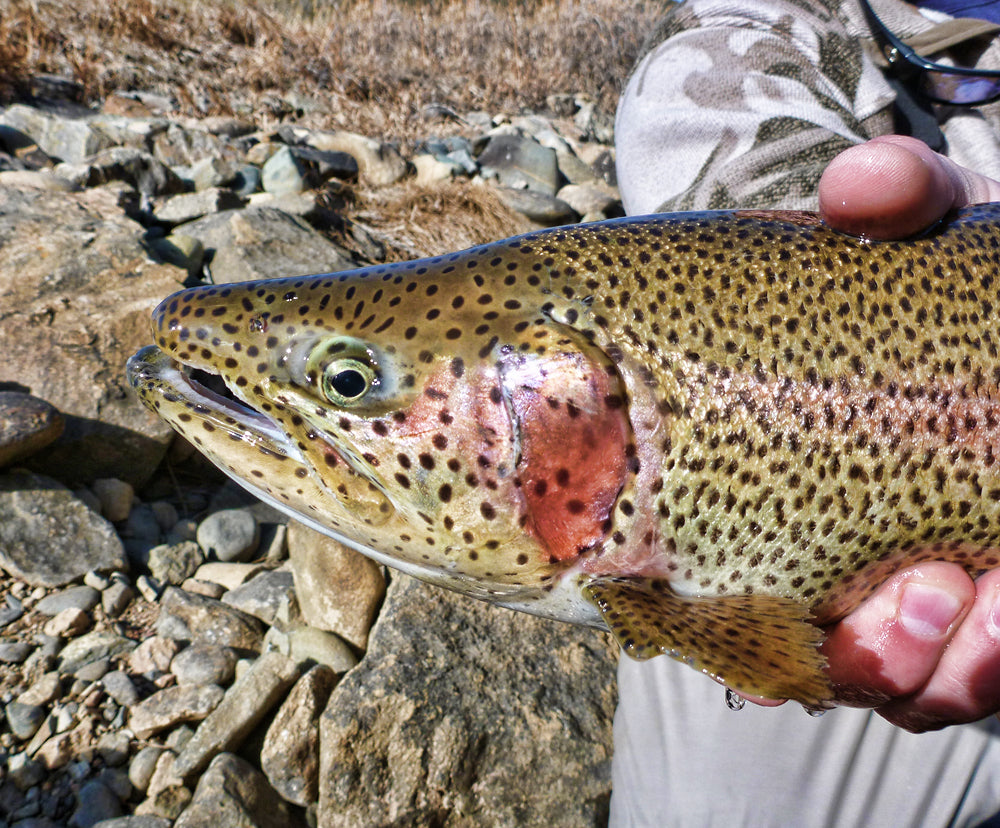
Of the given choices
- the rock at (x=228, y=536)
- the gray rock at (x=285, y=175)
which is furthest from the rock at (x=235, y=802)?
the gray rock at (x=285, y=175)

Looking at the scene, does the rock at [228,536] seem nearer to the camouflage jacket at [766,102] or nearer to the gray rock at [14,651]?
the gray rock at [14,651]

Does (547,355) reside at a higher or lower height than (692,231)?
lower

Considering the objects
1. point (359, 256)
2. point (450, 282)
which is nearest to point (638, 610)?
point (450, 282)

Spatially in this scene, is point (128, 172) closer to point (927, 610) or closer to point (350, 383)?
point (350, 383)

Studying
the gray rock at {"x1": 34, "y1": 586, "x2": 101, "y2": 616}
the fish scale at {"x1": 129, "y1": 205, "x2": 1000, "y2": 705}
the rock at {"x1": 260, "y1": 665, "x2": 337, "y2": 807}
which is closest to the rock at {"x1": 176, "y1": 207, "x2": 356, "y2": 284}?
the gray rock at {"x1": 34, "y1": 586, "x2": 101, "y2": 616}

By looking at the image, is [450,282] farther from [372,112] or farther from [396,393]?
[372,112]

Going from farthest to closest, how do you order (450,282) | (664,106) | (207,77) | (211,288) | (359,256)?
(207,77), (359,256), (664,106), (211,288), (450,282)

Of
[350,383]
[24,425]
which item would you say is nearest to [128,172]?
[24,425]
